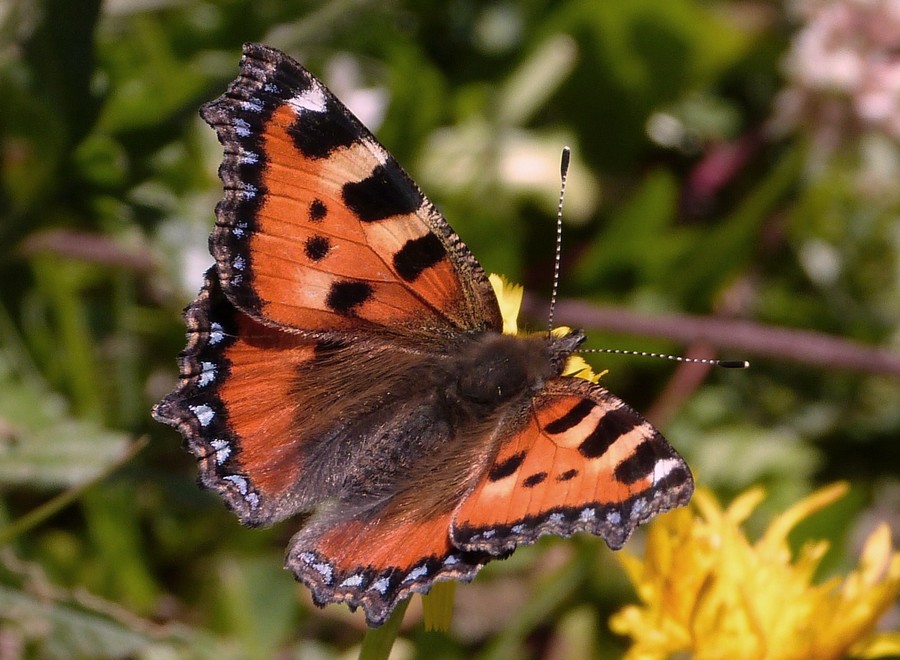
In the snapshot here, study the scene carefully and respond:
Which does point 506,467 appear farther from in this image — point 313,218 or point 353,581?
point 313,218

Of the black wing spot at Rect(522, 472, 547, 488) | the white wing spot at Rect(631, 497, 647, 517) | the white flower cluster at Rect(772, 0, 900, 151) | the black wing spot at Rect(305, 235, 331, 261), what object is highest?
the black wing spot at Rect(305, 235, 331, 261)

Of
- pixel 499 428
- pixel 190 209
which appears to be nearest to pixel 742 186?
pixel 190 209

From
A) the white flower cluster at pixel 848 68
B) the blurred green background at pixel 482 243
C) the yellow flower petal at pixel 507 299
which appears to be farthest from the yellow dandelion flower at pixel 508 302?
the white flower cluster at pixel 848 68

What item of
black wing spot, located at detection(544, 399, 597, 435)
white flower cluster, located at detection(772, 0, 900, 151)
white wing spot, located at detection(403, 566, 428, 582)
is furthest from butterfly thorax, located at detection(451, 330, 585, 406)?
white flower cluster, located at detection(772, 0, 900, 151)

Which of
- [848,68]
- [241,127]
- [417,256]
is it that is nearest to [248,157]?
[241,127]

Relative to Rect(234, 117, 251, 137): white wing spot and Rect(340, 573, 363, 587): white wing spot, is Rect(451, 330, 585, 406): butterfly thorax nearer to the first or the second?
Rect(340, 573, 363, 587): white wing spot

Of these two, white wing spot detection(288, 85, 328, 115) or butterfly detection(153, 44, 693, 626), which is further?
white wing spot detection(288, 85, 328, 115)

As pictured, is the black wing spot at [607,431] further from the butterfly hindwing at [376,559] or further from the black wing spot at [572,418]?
the butterfly hindwing at [376,559]

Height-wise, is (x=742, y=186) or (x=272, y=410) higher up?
(x=272, y=410)

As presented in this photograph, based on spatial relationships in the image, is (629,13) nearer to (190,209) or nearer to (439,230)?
(190,209)
